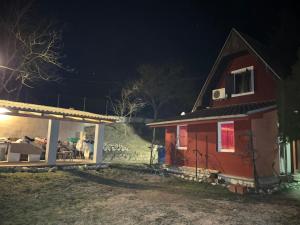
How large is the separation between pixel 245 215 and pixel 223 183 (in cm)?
452

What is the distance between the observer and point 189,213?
5918 millimetres

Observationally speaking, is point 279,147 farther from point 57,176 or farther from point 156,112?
point 156,112

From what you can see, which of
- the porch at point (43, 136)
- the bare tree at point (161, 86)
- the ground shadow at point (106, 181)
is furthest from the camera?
the bare tree at point (161, 86)

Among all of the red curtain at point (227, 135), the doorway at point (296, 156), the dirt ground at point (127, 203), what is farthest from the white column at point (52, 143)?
the doorway at point (296, 156)

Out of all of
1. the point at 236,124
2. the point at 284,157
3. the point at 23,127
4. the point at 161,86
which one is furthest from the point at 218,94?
the point at 161,86

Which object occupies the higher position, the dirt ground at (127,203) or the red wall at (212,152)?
the red wall at (212,152)

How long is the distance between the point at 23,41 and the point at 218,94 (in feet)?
47.0

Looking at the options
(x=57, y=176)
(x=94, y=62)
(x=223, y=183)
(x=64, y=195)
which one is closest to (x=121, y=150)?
(x=57, y=176)

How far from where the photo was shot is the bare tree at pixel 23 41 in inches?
669

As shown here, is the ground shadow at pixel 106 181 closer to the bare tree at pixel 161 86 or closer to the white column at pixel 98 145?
the white column at pixel 98 145

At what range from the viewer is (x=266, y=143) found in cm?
1029

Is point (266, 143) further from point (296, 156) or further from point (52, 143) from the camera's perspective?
point (52, 143)

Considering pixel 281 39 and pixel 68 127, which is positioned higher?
pixel 281 39

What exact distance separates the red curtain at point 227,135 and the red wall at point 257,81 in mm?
2145
